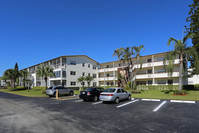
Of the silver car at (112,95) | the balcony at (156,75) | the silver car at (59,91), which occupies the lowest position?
the silver car at (59,91)

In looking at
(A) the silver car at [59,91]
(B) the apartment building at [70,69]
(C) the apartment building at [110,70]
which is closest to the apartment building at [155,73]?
(C) the apartment building at [110,70]

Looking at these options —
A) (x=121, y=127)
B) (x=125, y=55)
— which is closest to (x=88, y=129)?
(x=121, y=127)

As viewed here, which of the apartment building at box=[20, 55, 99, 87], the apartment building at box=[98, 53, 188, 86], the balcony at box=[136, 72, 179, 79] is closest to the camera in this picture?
the balcony at box=[136, 72, 179, 79]

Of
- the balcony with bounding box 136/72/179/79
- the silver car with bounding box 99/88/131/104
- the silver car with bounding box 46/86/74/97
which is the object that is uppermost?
the balcony with bounding box 136/72/179/79

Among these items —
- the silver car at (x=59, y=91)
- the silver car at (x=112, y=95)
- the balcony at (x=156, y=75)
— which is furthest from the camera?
the balcony at (x=156, y=75)

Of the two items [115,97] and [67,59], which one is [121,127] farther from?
[67,59]

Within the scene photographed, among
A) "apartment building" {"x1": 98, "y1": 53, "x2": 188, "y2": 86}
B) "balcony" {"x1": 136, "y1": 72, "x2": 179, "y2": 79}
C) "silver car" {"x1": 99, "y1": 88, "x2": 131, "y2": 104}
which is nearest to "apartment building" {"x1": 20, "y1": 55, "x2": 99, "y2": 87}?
"apartment building" {"x1": 98, "y1": 53, "x2": 188, "y2": 86}

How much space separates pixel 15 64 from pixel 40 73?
6269 centimetres

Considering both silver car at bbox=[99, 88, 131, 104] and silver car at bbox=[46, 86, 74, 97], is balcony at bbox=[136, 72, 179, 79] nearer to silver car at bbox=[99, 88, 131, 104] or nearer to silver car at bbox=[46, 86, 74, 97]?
silver car at bbox=[46, 86, 74, 97]

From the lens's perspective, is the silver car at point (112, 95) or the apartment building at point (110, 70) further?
the apartment building at point (110, 70)

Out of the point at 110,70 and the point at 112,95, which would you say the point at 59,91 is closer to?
the point at 112,95

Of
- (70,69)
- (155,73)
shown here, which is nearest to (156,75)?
(155,73)

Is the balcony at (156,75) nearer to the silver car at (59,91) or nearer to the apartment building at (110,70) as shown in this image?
the apartment building at (110,70)

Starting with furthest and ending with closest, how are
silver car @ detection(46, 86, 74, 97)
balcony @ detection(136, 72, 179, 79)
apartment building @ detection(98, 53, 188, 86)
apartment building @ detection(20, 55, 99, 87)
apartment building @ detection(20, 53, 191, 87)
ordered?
apartment building @ detection(20, 55, 99, 87)
apartment building @ detection(20, 53, 191, 87)
apartment building @ detection(98, 53, 188, 86)
balcony @ detection(136, 72, 179, 79)
silver car @ detection(46, 86, 74, 97)
